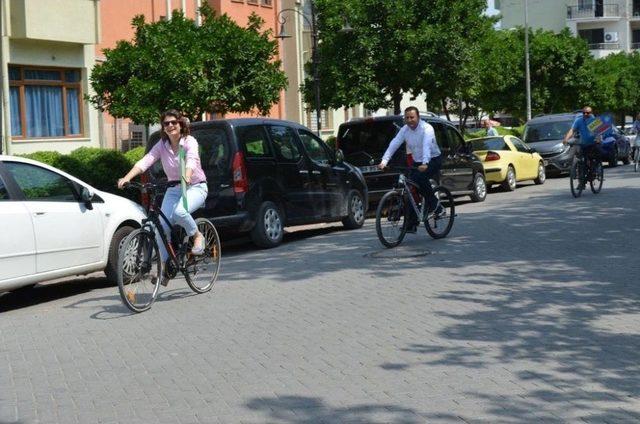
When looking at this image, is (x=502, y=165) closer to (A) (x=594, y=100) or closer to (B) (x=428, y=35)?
(B) (x=428, y=35)

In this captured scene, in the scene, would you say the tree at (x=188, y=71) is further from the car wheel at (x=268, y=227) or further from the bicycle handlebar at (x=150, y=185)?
the bicycle handlebar at (x=150, y=185)

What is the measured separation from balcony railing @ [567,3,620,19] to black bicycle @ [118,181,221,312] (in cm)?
8081

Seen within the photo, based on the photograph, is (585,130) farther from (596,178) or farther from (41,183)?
(41,183)

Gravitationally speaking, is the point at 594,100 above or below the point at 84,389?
above

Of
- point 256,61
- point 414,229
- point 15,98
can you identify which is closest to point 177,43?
point 256,61

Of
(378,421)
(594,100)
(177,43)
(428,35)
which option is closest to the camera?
(378,421)

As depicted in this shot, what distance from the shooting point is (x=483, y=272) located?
12102 millimetres

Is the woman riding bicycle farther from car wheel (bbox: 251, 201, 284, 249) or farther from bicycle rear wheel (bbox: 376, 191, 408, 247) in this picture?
car wheel (bbox: 251, 201, 284, 249)

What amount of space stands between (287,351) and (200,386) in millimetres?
1188

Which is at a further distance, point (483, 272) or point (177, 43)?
point (177, 43)

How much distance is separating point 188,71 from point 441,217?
27.6ft

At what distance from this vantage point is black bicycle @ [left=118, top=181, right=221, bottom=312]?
1020cm

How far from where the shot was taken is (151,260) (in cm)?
1045

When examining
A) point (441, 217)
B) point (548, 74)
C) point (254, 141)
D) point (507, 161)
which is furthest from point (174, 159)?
point (548, 74)
